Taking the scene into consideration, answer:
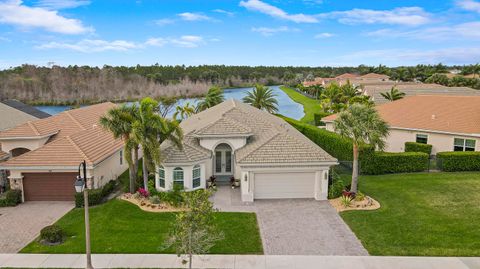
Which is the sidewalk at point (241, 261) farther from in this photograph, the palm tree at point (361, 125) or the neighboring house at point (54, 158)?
the palm tree at point (361, 125)

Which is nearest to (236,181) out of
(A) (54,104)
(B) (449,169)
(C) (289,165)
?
(C) (289,165)

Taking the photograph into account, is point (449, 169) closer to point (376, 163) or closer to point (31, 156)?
point (376, 163)

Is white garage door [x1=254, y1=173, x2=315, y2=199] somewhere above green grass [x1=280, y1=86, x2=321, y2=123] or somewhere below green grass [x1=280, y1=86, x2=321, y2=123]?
below

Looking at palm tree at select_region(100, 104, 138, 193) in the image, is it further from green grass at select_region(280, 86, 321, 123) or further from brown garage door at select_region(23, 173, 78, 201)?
green grass at select_region(280, 86, 321, 123)

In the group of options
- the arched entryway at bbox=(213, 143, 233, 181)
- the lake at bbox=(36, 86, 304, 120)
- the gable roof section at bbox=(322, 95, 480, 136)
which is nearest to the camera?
the arched entryway at bbox=(213, 143, 233, 181)

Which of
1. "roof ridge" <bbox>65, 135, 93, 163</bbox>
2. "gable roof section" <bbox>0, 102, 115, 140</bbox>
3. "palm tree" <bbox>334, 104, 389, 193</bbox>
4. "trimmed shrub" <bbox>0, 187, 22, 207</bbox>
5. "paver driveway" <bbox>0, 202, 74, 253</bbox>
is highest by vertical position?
"palm tree" <bbox>334, 104, 389, 193</bbox>

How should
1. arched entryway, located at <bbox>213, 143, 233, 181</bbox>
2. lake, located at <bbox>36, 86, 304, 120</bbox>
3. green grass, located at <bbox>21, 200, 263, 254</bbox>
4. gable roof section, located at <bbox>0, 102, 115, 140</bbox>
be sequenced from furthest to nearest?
lake, located at <bbox>36, 86, 304, 120</bbox> < arched entryway, located at <bbox>213, 143, 233, 181</bbox> < gable roof section, located at <bbox>0, 102, 115, 140</bbox> < green grass, located at <bbox>21, 200, 263, 254</bbox>

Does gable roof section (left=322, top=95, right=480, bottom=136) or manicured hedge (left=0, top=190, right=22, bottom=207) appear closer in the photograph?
manicured hedge (left=0, top=190, right=22, bottom=207)

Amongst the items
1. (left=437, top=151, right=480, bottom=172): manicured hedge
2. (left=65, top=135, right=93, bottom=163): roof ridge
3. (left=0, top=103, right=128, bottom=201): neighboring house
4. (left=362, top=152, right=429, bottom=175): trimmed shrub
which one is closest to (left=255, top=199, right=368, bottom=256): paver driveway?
(left=362, top=152, right=429, bottom=175): trimmed shrub

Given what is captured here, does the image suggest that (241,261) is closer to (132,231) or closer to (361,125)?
(132,231)
